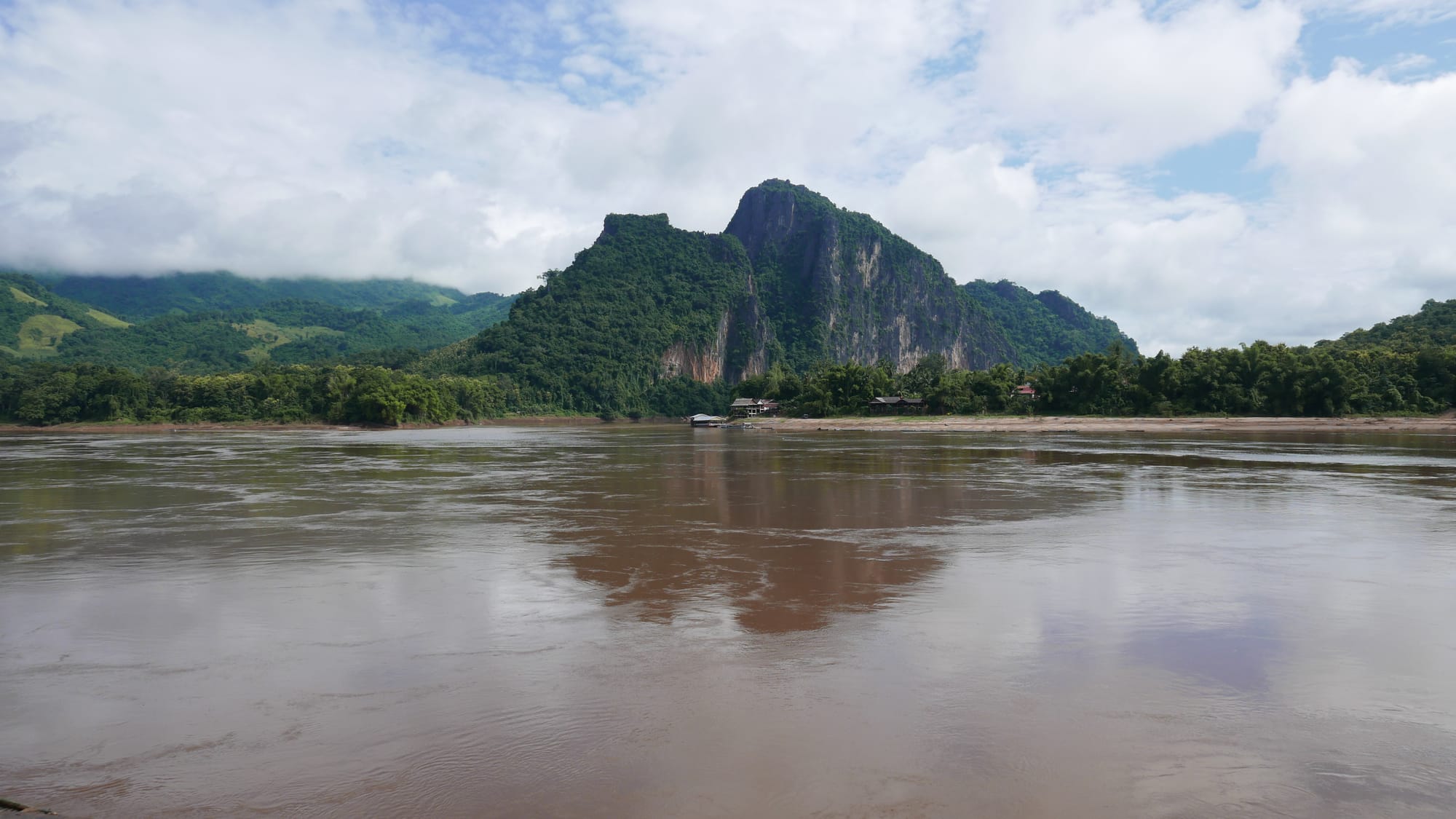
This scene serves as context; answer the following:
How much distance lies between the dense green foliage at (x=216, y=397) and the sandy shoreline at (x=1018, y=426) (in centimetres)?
161

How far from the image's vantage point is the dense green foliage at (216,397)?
79.8 m

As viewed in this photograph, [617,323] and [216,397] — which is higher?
[617,323]

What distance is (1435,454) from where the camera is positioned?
106ft

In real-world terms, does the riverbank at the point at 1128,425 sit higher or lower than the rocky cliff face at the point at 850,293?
lower

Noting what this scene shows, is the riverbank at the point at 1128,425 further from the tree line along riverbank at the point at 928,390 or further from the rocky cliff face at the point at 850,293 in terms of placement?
the rocky cliff face at the point at 850,293

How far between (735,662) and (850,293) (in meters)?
184

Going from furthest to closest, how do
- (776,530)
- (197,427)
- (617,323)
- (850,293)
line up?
(850,293) → (617,323) → (197,427) → (776,530)

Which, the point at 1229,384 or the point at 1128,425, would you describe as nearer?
the point at 1128,425

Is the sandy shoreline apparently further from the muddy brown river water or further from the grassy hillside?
the grassy hillside

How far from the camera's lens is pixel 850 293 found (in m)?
187

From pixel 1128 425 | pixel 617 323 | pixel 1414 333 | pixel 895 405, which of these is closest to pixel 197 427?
pixel 895 405

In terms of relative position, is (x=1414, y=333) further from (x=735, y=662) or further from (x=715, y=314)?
(x=715, y=314)

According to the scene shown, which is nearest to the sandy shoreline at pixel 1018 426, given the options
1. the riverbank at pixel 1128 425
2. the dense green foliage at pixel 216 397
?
the riverbank at pixel 1128 425

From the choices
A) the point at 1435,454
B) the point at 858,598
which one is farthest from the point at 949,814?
the point at 1435,454
